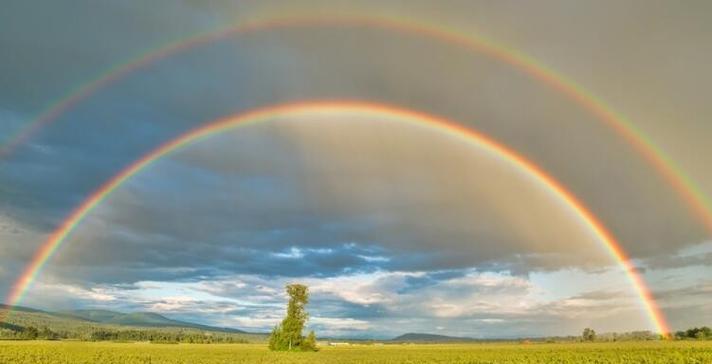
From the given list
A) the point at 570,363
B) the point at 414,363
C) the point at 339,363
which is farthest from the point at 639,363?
the point at 339,363

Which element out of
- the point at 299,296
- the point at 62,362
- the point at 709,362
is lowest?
the point at 62,362

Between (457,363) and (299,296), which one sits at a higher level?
(299,296)

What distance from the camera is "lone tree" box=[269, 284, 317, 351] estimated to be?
131 metres

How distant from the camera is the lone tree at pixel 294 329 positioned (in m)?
131

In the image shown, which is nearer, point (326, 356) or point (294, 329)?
point (326, 356)

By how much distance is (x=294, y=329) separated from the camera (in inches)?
5212

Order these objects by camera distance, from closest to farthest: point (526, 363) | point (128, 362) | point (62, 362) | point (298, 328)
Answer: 1. point (62, 362)
2. point (128, 362)
3. point (526, 363)
4. point (298, 328)

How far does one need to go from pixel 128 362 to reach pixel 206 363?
10.8 meters

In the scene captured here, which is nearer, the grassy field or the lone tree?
the grassy field

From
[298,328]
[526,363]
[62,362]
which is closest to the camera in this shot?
[62,362]

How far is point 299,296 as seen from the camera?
5349 inches

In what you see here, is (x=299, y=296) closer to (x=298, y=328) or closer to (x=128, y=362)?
(x=298, y=328)

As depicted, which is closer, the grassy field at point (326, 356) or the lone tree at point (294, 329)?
the grassy field at point (326, 356)

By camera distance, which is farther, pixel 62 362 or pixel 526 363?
pixel 526 363
